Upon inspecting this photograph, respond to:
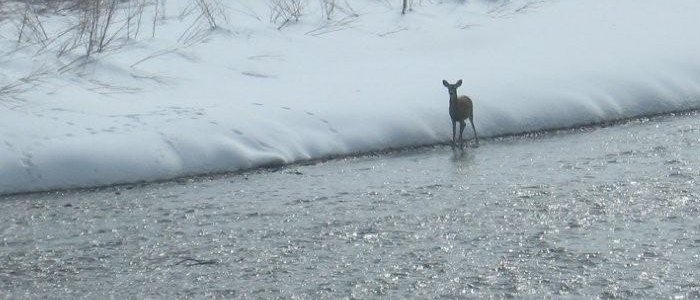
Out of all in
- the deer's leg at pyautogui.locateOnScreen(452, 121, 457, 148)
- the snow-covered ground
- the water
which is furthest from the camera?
the deer's leg at pyautogui.locateOnScreen(452, 121, 457, 148)

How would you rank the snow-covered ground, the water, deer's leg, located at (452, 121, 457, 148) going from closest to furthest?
the water
the snow-covered ground
deer's leg, located at (452, 121, 457, 148)

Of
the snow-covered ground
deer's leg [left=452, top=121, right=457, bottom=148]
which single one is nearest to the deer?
deer's leg [left=452, top=121, right=457, bottom=148]

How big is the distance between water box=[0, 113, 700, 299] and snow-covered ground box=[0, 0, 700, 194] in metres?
0.59

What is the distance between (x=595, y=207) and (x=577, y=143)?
2830mm

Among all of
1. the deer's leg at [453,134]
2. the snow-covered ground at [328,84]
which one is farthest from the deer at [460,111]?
the snow-covered ground at [328,84]

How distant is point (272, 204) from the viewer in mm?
10367

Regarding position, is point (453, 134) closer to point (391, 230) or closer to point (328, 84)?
point (328, 84)

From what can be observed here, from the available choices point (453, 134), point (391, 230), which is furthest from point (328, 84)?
→ point (391, 230)

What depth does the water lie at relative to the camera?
7.98m

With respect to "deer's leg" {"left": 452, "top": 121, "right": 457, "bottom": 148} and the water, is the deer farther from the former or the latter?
the water

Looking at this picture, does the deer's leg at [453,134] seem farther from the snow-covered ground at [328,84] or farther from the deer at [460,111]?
the snow-covered ground at [328,84]

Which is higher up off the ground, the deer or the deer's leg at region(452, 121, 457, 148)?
the deer

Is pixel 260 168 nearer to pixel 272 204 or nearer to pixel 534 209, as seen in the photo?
pixel 272 204

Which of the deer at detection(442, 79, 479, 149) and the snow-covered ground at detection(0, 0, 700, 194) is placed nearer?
the snow-covered ground at detection(0, 0, 700, 194)
